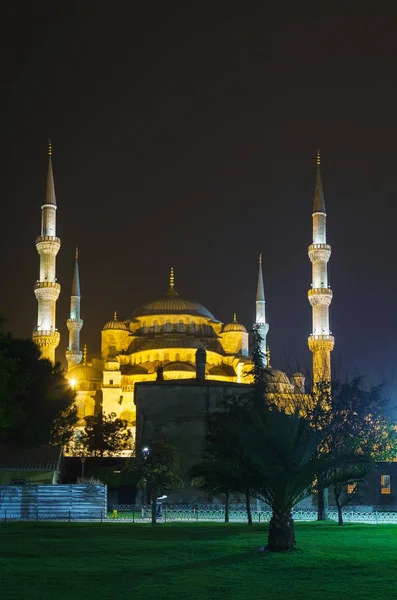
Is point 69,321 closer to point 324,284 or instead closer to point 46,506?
point 324,284

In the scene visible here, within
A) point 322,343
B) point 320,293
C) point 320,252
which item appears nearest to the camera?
point 322,343

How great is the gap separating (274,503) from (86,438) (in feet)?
113

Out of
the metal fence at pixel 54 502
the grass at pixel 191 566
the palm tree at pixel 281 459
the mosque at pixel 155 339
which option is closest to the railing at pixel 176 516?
the metal fence at pixel 54 502

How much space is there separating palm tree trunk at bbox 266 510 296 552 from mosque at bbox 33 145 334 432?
3467cm

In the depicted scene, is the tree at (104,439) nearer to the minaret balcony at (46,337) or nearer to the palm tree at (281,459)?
the minaret balcony at (46,337)

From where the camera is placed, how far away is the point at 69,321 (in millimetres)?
67250

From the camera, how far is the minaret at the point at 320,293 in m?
54.0

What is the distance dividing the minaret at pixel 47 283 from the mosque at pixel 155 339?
2.0 inches

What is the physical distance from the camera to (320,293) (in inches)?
2163

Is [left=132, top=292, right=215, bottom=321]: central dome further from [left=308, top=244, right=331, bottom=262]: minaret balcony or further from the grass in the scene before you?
the grass

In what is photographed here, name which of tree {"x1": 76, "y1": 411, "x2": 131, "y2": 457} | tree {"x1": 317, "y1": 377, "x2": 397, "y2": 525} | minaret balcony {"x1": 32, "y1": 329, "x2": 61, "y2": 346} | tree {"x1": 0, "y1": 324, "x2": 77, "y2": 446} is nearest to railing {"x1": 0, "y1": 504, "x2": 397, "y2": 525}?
tree {"x1": 317, "y1": 377, "x2": 397, "y2": 525}

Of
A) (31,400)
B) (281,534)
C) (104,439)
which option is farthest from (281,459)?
(104,439)

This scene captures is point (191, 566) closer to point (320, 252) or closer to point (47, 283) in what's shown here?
point (47, 283)

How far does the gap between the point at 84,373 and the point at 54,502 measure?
1452 inches
